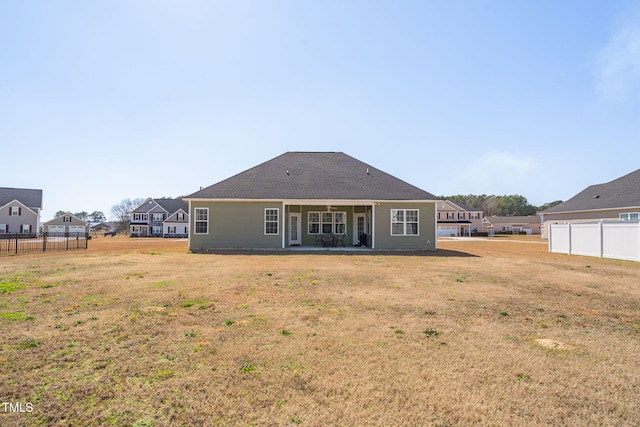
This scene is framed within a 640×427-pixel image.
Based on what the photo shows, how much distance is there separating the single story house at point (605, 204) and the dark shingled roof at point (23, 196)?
66030 millimetres

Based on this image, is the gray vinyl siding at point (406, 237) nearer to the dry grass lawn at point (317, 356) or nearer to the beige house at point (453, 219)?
the dry grass lawn at point (317, 356)

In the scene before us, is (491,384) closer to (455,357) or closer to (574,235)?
(455,357)

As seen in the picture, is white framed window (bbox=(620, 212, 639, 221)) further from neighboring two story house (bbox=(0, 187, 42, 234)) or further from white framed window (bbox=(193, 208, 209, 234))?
neighboring two story house (bbox=(0, 187, 42, 234))

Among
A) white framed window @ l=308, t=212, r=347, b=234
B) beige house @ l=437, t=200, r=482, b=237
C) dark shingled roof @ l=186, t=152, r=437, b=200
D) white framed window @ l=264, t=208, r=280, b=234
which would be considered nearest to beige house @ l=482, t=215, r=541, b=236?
beige house @ l=437, t=200, r=482, b=237

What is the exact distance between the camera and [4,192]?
48.8 m

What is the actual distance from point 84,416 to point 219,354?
1386mm

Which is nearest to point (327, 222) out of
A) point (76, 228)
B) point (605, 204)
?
point (605, 204)

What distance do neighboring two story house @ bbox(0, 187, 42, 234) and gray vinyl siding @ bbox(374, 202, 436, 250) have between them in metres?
52.4

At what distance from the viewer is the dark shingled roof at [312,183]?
18109 mm

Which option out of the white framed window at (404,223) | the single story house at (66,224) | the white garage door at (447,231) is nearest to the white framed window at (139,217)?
the single story house at (66,224)

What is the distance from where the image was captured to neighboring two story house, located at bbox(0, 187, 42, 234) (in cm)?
4622

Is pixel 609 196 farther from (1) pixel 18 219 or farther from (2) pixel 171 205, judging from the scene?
(1) pixel 18 219

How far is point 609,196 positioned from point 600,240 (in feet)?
47.7

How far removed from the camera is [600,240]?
1583cm
